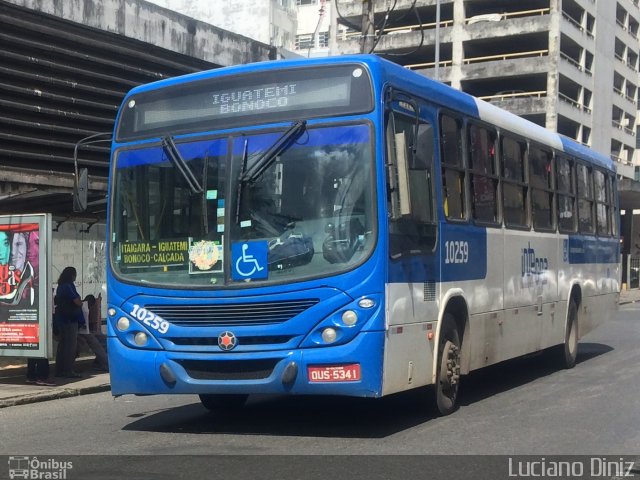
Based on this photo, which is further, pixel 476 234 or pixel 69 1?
pixel 69 1

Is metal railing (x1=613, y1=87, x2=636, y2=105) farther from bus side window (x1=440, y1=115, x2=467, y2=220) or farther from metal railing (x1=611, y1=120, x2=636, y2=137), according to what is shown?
bus side window (x1=440, y1=115, x2=467, y2=220)

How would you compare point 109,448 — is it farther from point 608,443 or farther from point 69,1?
point 69,1

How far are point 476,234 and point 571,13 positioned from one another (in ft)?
204

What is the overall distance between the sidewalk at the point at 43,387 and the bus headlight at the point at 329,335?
4883mm

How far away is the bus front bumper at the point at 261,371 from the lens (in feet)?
25.7

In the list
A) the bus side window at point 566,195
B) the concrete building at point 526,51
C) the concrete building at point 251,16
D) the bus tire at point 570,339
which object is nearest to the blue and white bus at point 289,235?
the bus side window at point 566,195

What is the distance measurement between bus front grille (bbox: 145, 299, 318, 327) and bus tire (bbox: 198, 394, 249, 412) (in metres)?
1.72

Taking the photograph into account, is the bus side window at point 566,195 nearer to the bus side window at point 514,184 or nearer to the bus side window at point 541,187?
the bus side window at point 541,187

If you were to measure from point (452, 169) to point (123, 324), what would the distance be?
3.65 metres

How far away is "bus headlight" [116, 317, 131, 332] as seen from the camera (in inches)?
338

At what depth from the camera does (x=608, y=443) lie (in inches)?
312
